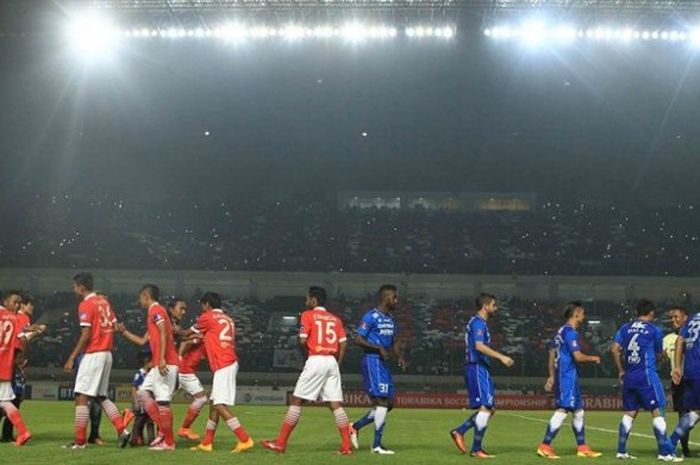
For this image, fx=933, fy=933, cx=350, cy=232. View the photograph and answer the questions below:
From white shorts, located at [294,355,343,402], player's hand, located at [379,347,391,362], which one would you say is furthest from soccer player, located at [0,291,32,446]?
player's hand, located at [379,347,391,362]

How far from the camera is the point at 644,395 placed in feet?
46.0

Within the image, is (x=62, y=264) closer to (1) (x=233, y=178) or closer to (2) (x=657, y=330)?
(1) (x=233, y=178)

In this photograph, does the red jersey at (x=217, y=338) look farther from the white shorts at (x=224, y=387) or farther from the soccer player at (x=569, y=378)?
the soccer player at (x=569, y=378)

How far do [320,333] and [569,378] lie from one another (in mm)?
3991

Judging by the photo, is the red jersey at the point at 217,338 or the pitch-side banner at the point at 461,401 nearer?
the red jersey at the point at 217,338

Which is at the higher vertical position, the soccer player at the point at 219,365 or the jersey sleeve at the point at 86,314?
the jersey sleeve at the point at 86,314

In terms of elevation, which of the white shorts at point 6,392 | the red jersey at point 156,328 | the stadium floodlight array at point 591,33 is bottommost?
the white shorts at point 6,392

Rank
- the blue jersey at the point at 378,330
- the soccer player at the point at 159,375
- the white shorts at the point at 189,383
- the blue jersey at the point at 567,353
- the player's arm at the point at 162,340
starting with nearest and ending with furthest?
the player's arm at the point at 162,340 → the soccer player at the point at 159,375 → the blue jersey at the point at 378,330 → the blue jersey at the point at 567,353 → the white shorts at the point at 189,383

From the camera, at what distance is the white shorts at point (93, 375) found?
1386 cm

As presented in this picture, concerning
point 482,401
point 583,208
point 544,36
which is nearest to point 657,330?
point 482,401

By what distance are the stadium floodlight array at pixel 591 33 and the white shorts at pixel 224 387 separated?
80.4ft

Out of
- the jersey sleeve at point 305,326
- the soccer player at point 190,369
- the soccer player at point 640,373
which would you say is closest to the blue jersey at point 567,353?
the soccer player at point 640,373

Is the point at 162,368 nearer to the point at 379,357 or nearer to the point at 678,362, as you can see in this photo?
the point at 379,357

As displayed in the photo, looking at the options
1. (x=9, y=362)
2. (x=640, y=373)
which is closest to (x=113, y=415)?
(x=9, y=362)
